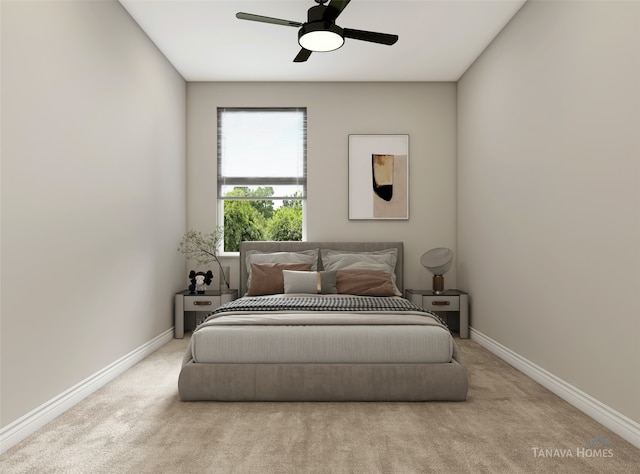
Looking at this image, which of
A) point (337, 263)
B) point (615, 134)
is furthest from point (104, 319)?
point (615, 134)

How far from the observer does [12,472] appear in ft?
7.00

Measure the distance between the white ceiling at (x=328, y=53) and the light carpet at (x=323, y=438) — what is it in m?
3.03

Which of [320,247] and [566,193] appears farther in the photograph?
[320,247]

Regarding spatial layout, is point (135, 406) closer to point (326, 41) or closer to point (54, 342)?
point (54, 342)

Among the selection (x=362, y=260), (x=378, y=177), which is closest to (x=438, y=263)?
(x=362, y=260)

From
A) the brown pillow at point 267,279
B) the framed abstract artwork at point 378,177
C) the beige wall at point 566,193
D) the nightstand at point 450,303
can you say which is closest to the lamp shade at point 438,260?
the nightstand at point 450,303

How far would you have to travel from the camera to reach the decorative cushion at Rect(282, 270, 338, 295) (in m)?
4.61

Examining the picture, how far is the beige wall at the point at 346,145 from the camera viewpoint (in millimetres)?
5641

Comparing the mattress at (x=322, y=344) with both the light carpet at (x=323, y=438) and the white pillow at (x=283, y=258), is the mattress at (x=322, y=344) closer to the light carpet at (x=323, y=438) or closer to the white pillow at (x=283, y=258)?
the light carpet at (x=323, y=438)

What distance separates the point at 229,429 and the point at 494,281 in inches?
115

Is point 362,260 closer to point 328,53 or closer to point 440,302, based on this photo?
point 440,302

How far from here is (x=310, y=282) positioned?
15.2 ft

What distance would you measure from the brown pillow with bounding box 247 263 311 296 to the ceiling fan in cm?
230

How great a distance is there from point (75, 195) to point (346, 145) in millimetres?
3315
